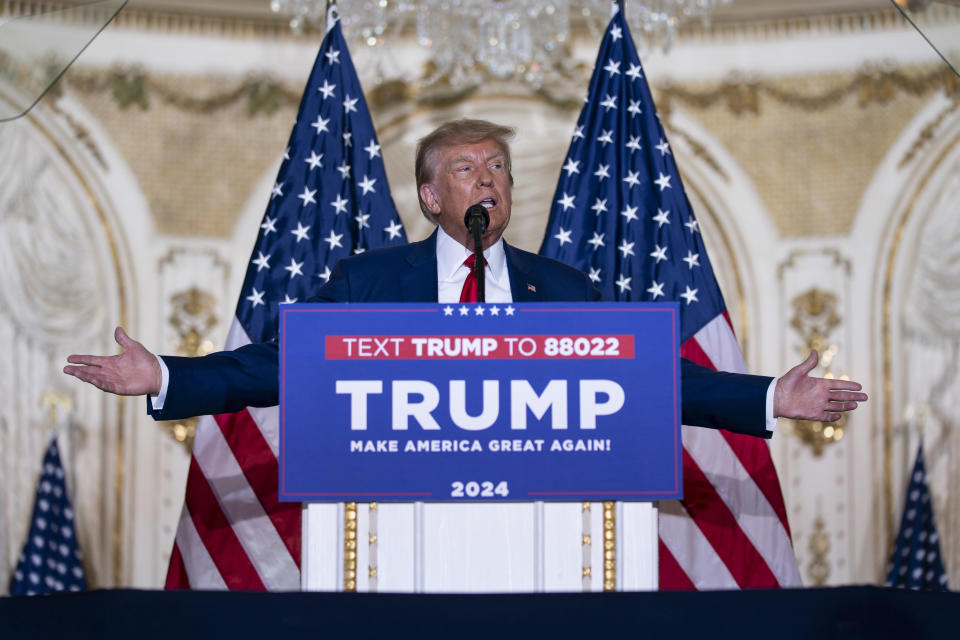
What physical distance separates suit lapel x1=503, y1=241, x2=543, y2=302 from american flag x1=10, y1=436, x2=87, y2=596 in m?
4.03

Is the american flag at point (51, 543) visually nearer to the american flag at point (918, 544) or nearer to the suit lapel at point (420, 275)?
the suit lapel at point (420, 275)

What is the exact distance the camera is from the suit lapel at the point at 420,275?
292cm

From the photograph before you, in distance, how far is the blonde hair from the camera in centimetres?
301

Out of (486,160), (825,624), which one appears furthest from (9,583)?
(825,624)

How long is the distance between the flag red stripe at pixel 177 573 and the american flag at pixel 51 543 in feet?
8.15

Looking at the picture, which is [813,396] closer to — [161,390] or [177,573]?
[161,390]

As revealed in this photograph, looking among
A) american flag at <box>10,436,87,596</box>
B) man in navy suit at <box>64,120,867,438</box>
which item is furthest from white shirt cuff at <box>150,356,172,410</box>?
american flag at <box>10,436,87,596</box>

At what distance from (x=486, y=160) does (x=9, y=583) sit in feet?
14.2

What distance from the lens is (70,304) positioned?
250 inches

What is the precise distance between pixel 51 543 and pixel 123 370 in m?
4.27

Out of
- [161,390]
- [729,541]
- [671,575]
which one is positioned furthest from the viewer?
[729,541]

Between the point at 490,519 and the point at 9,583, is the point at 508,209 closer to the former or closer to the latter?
the point at 490,519

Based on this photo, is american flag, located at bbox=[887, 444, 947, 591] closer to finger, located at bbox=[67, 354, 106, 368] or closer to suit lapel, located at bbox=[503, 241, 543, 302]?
suit lapel, located at bbox=[503, 241, 543, 302]

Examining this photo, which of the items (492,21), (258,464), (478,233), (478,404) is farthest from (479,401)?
(492,21)
